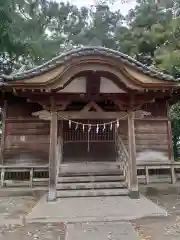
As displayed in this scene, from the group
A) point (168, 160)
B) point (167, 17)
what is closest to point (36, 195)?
point (168, 160)

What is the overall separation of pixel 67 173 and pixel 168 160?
4.09 m

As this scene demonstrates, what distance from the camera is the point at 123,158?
9008mm

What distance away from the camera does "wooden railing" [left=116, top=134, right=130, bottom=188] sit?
8.27m

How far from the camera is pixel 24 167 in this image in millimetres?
8844

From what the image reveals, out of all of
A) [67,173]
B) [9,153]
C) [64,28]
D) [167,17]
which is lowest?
[67,173]

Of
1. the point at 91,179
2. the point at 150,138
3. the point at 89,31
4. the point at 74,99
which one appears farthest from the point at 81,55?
the point at 89,31

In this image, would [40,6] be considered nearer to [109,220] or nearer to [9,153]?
[9,153]

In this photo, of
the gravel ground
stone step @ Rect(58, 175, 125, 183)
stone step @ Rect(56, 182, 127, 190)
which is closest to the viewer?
the gravel ground

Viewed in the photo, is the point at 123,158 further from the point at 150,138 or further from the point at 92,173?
Answer: the point at 150,138

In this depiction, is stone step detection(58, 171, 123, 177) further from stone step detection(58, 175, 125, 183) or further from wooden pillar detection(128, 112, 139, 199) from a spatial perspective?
wooden pillar detection(128, 112, 139, 199)

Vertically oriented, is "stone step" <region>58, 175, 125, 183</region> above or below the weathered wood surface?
below

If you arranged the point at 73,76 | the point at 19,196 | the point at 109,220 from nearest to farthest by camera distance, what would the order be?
the point at 109,220 → the point at 73,76 → the point at 19,196

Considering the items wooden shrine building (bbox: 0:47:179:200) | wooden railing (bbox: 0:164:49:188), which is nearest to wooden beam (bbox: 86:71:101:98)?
wooden shrine building (bbox: 0:47:179:200)

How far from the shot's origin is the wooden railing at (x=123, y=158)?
27.1ft
